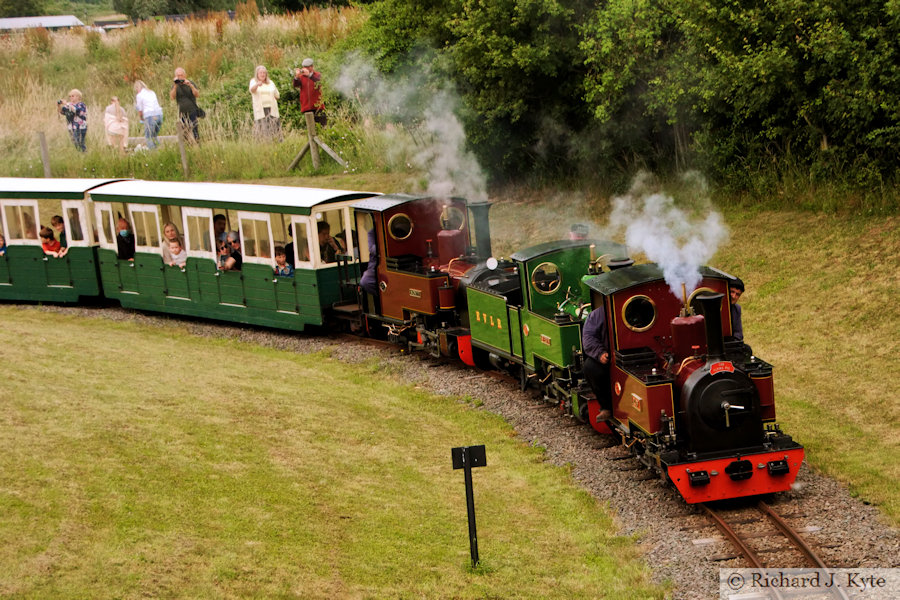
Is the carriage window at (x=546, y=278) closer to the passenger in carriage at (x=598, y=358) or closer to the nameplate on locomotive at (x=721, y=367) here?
the passenger in carriage at (x=598, y=358)

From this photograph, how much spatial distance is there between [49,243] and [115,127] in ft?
33.9

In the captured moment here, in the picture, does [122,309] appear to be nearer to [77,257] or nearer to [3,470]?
[77,257]

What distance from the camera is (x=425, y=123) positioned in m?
25.1

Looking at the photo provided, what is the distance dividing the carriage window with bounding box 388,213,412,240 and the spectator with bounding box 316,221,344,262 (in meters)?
1.65

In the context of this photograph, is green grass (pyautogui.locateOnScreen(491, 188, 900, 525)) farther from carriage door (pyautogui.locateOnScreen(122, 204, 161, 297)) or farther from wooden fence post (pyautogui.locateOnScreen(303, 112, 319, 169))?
wooden fence post (pyautogui.locateOnScreen(303, 112, 319, 169))

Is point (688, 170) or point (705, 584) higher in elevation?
point (688, 170)

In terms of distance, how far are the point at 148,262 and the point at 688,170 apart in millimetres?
10756

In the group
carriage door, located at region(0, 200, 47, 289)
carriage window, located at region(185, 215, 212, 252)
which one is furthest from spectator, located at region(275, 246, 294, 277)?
carriage door, located at region(0, 200, 47, 289)

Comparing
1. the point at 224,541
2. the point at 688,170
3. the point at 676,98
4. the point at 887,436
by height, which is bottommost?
the point at 887,436

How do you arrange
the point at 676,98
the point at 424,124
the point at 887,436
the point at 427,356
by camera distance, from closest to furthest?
the point at 887,436 → the point at 427,356 → the point at 676,98 → the point at 424,124

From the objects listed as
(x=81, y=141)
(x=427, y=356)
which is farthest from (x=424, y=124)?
(x=81, y=141)

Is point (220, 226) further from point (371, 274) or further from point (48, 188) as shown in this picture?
point (48, 188)

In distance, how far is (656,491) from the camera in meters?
10.3

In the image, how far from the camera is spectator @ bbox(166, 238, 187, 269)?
19312 mm
